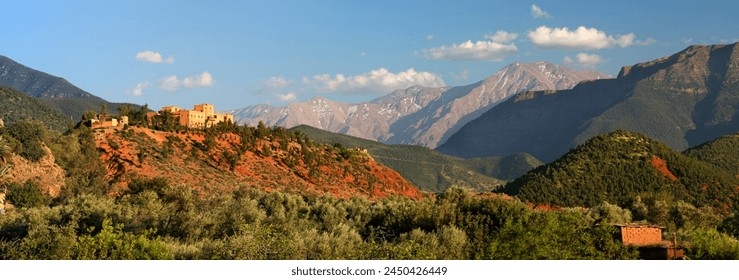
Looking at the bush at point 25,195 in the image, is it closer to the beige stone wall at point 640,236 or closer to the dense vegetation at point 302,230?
the dense vegetation at point 302,230

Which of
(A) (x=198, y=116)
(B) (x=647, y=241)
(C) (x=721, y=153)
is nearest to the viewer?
(B) (x=647, y=241)

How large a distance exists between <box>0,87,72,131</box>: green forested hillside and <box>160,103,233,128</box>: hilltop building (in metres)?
36.6

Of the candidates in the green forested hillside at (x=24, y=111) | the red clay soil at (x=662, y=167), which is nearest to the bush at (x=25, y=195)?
the green forested hillside at (x=24, y=111)

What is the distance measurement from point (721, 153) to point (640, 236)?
377 feet

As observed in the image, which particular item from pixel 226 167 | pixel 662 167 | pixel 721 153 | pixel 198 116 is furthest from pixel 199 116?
pixel 721 153

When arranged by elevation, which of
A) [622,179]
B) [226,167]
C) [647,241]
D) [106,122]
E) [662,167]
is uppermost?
[106,122]

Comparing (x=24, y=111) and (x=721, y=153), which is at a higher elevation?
(x=24, y=111)

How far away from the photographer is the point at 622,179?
116 m

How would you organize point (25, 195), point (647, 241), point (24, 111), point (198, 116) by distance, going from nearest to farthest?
point (647, 241), point (25, 195), point (198, 116), point (24, 111)

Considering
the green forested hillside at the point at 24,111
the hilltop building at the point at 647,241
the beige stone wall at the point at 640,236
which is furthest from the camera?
the green forested hillside at the point at 24,111

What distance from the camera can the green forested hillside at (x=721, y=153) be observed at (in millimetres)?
147000

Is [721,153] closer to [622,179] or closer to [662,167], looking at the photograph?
[662,167]

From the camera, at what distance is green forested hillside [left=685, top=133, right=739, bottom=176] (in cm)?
14700

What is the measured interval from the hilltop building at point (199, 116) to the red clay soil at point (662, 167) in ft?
208
